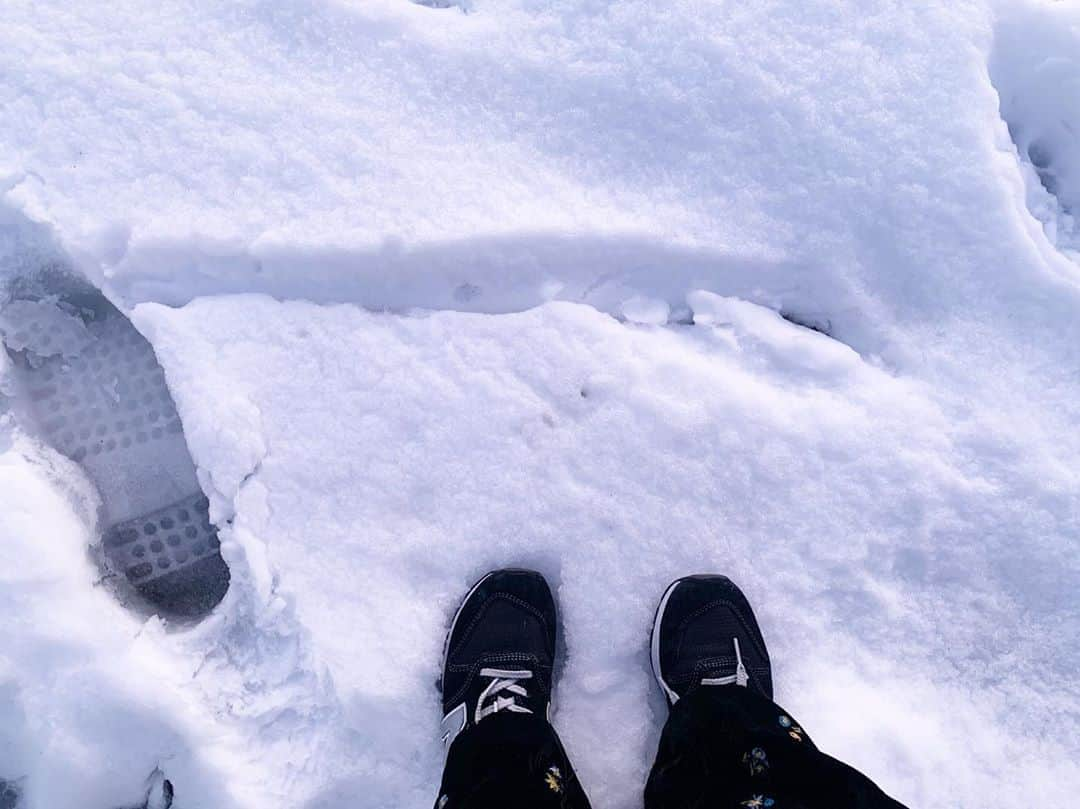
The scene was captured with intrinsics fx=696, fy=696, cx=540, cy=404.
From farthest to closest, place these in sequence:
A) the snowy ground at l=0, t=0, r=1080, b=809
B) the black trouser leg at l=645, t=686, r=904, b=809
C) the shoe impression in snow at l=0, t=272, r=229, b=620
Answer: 1. the shoe impression in snow at l=0, t=272, r=229, b=620
2. the snowy ground at l=0, t=0, r=1080, b=809
3. the black trouser leg at l=645, t=686, r=904, b=809

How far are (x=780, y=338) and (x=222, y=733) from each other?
1294 millimetres

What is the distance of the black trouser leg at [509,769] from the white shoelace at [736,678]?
0.31m

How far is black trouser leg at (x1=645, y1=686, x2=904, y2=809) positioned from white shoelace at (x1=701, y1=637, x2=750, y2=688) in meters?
0.03

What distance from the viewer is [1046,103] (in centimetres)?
146

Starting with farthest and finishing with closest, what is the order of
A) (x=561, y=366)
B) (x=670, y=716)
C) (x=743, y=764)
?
(x=561, y=366) → (x=670, y=716) → (x=743, y=764)

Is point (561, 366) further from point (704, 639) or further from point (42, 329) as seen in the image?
point (42, 329)

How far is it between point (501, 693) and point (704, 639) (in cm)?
40

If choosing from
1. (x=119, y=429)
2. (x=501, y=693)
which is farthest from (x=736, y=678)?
(x=119, y=429)

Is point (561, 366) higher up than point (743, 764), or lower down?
higher up

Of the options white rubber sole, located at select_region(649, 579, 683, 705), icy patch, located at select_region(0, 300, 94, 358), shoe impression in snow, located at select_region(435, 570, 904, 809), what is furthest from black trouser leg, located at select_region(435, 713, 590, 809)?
icy patch, located at select_region(0, 300, 94, 358)

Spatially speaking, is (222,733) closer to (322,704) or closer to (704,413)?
(322,704)

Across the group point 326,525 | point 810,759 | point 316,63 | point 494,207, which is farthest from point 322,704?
point 316,63

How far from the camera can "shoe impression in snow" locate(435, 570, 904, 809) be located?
1101mm

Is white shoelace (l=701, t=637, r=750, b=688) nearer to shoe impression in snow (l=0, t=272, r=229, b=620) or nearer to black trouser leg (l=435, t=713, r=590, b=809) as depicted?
black trouser leg (l=435, t=713, r=590, b=809)
